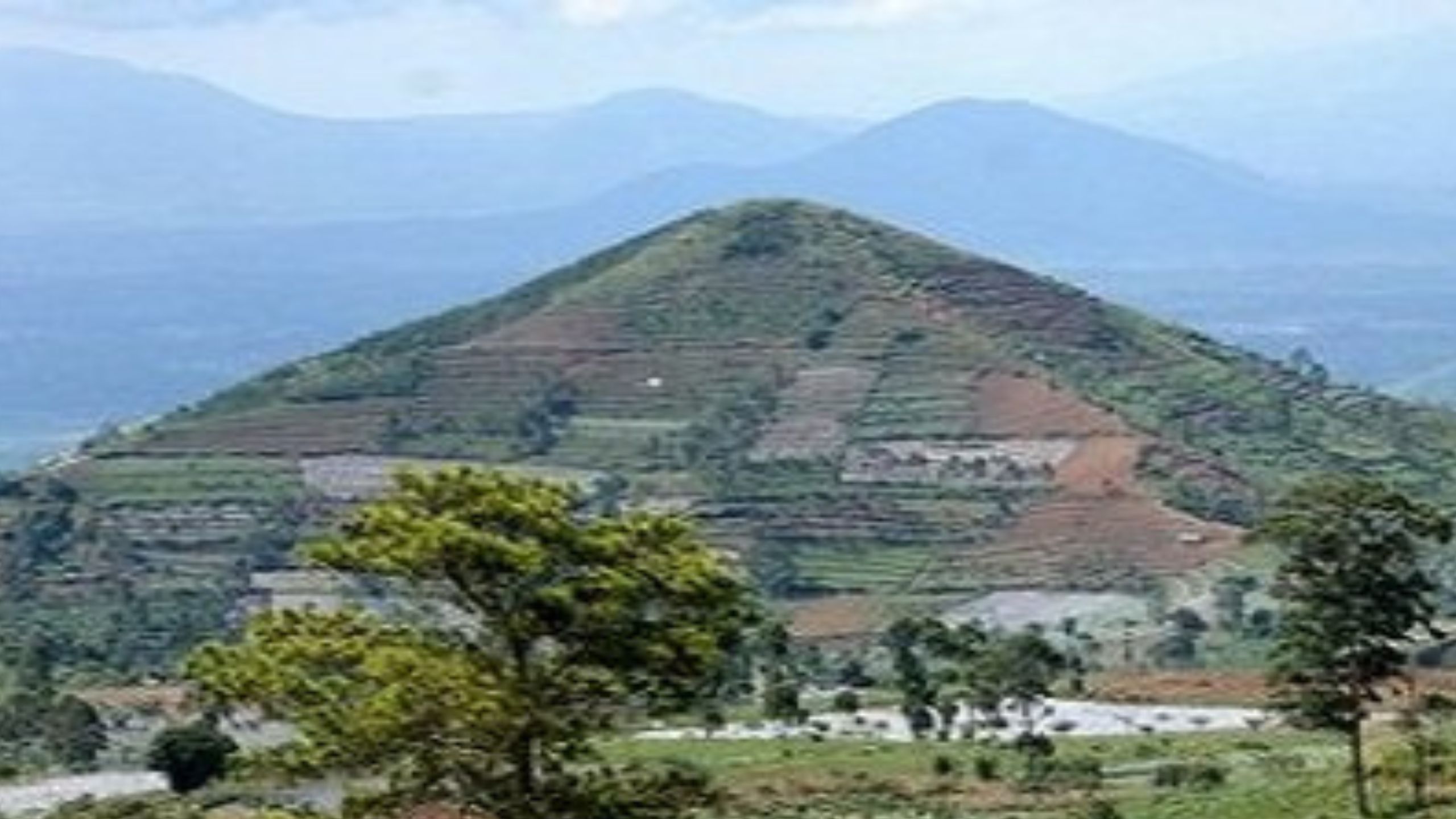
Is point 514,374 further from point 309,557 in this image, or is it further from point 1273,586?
point 309,557

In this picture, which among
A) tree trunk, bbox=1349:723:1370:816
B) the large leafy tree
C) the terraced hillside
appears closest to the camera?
the large leafy tree

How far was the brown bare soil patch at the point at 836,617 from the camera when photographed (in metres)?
124

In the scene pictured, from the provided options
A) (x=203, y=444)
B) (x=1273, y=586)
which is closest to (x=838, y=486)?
(x=203, y=444)

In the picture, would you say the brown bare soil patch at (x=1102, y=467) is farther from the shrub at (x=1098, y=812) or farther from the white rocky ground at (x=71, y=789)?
the shrub at (x=1098, y=812)

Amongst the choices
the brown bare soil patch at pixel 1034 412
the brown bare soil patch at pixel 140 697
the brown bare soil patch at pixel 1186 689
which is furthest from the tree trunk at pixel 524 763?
the brown bare soil patch at pixel 1034 412

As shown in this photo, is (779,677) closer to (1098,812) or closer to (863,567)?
(1098,812)

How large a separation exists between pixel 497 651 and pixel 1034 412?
136 metres

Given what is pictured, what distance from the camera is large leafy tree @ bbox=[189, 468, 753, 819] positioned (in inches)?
805

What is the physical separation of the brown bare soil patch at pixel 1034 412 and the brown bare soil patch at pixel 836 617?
24.3 m

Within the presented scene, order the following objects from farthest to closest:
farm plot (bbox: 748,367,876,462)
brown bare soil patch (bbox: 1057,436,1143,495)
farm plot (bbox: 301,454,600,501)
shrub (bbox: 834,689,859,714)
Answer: farm plot (bbox: 748,367,876,462) < farm plot (bbox: 301,454,600,501) < brown bare soil patch (bbox: 1057,436,1143,495) < shrub (bbox: 834,689,859,714)

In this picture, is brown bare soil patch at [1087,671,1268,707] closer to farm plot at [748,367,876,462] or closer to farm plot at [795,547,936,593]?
farm plot at [795,547,936,593]

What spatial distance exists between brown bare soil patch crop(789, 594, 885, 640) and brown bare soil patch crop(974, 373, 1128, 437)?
24321 millimetres

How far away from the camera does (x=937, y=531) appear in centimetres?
14088

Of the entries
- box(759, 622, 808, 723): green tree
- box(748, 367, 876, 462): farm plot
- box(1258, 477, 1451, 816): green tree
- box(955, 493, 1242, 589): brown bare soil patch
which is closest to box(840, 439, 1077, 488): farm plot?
box(748, 367, 876, 462): farm plot
